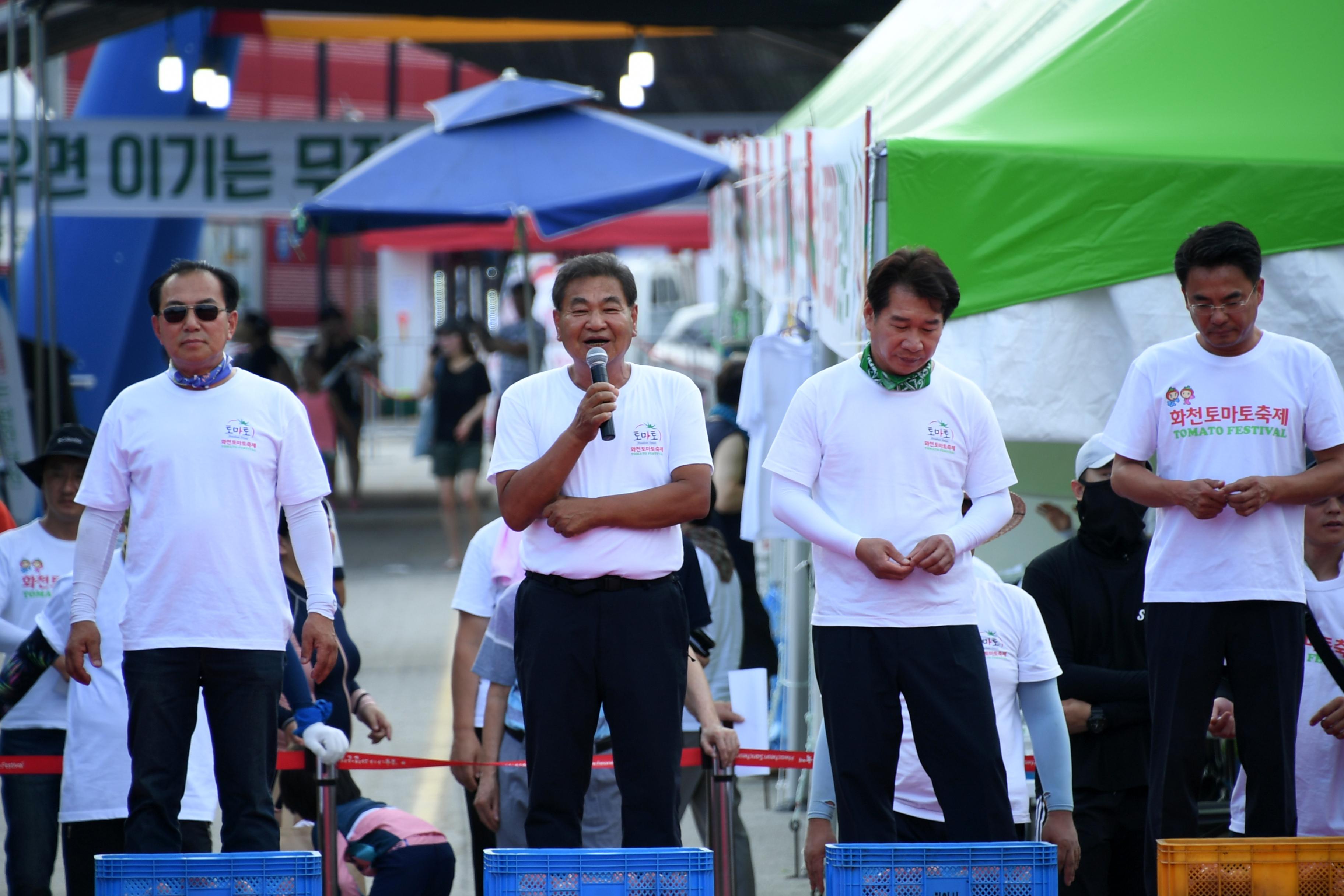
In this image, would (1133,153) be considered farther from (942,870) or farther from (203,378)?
(203,378)

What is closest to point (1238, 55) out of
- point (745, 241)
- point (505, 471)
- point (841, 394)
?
point (841, 394)

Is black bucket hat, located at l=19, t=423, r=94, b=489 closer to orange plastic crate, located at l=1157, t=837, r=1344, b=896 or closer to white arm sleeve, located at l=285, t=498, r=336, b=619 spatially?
white arm sleeve, located at l=285, t=498, r=336, b=619

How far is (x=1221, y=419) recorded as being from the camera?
3.93 metres

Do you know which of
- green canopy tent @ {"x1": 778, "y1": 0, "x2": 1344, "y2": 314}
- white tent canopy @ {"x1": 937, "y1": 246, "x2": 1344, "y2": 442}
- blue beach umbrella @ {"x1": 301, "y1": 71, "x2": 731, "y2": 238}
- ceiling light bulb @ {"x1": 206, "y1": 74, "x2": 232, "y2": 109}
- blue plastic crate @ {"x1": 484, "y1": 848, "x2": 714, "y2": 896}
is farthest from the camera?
ceiling light bulb @ {"x1": 206, "y1": 74, "x2": 232, "y2": 109}

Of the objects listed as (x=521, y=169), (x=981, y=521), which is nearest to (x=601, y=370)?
(x=981, y=521)

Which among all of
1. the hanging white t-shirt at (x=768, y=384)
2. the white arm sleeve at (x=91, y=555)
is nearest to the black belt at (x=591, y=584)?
the white arm sleeve at (x=91, y=555)

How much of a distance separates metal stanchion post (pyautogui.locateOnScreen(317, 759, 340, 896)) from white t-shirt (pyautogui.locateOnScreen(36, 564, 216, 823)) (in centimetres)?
71

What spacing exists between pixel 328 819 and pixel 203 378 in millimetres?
1182

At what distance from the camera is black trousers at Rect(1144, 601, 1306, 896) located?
3881 millimetres

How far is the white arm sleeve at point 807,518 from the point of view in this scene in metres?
3.62

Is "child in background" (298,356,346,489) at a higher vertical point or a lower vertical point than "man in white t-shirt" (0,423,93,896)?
higher

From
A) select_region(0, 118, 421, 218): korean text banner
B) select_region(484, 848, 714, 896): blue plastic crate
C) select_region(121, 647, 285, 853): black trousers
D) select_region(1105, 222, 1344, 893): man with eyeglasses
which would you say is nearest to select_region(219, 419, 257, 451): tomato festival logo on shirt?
select_region(121, 647, 285, 853): black trousers

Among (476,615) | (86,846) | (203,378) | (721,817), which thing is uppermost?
(203,378)

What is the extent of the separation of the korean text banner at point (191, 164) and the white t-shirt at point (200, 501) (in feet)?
25.9
